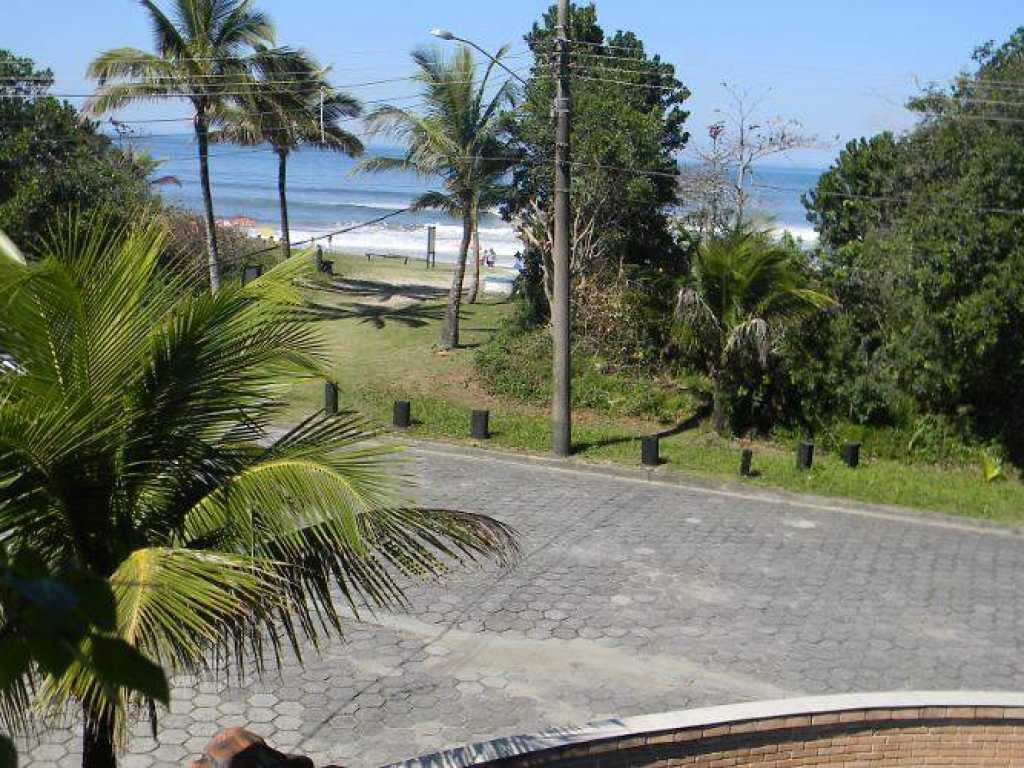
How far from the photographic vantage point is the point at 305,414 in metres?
19.2

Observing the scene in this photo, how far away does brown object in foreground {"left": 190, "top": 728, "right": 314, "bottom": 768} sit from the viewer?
5.88 m

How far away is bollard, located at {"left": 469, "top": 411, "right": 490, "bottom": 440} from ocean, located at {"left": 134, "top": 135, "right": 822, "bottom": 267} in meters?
16.4

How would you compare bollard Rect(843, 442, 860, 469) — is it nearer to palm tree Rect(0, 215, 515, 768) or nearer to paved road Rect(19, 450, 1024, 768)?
paved road Rect(19, 450, 1024, 768)

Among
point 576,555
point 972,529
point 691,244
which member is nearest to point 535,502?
point 576,555

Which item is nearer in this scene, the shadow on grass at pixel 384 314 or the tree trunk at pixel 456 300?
the tree trunk at pixel 456 300

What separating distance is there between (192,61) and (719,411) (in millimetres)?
10460

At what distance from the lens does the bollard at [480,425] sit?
58.0 ft

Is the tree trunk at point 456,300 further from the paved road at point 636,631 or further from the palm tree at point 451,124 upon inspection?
the paved road at point 636,631

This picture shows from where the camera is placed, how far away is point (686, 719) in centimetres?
649

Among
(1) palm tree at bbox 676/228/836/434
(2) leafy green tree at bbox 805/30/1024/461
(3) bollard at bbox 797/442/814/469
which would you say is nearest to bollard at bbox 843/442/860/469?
(3) bollard at bbox 797/442/814/469

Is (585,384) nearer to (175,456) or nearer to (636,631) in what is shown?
(636,631)

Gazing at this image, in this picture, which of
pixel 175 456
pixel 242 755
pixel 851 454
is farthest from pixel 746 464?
pixel 175 456

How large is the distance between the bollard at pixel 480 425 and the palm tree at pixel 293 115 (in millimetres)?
4125

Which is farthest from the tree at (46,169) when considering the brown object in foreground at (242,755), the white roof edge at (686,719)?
the white roof edge at (686,719)
